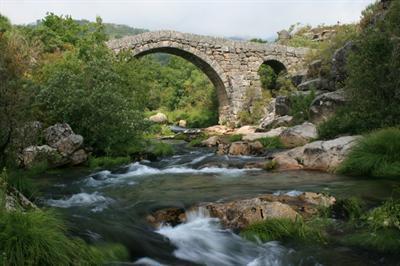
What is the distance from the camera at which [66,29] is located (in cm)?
2252

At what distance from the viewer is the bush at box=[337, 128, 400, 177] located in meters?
8.07

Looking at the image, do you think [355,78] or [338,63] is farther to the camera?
[338,63]

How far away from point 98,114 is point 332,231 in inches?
316

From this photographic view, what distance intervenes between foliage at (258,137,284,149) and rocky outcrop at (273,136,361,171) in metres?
2.68

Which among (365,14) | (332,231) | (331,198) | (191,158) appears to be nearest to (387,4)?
(365,14)

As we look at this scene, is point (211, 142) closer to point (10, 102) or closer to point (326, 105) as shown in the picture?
point (326, 105)

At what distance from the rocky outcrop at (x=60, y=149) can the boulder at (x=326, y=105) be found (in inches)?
285

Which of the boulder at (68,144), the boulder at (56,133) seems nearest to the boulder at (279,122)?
the boulder at (68,144)

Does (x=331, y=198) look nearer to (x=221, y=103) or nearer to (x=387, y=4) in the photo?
(x=387, y=4)

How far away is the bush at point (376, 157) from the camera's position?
8.07 m

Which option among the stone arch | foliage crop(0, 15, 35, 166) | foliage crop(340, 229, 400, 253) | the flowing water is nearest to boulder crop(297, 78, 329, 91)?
the flowing water

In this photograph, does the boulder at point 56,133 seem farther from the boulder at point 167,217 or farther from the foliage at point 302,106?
the foliage at point 302,106

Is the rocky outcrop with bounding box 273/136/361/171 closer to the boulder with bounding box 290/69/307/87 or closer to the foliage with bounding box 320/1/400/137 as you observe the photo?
the foliage with bounding box 320/1/400/137

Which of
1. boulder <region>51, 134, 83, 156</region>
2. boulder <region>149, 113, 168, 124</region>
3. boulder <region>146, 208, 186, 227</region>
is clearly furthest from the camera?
boulder <region>149, 113, 168, 124</region>
